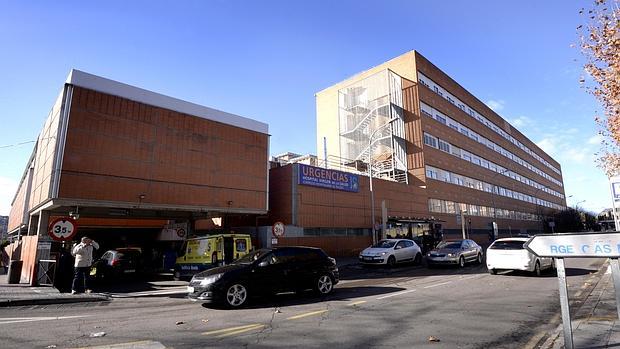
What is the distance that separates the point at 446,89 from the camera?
50.3m

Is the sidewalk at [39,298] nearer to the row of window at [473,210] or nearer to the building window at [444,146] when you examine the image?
the row of window at [473,210]

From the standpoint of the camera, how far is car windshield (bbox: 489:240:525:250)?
591 inches

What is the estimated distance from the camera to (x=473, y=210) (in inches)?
1982

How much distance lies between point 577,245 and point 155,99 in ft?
58.4

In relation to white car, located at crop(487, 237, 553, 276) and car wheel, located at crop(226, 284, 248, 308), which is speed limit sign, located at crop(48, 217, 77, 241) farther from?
white car, located at crop(487, 237, 553, 276)

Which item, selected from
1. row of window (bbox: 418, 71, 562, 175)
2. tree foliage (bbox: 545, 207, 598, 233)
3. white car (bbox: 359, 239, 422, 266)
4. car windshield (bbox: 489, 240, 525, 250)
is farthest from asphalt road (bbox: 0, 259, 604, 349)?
tree foliage (bbox: 545, 207, 598, 233)

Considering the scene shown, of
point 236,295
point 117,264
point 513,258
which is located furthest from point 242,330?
point 117,264

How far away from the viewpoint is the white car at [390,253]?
63.3 feet

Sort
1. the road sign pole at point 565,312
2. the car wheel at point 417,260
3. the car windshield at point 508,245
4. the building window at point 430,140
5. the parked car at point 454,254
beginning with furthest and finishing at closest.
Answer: the building window at point 430,140, the car wheel at point 417,260, the parked car at point 454,254, the car windshield at point 508,245, the road sign pole at point 565,312

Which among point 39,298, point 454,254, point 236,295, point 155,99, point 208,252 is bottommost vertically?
point 39,298

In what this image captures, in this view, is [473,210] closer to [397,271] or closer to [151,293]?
[397,271]

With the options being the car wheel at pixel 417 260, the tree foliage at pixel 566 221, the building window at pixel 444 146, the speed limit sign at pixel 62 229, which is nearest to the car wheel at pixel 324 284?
the speed limit sign at pixel 62 229

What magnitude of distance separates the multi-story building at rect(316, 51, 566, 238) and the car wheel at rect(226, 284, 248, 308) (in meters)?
22.8

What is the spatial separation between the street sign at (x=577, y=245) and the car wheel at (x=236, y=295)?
6465 mm
